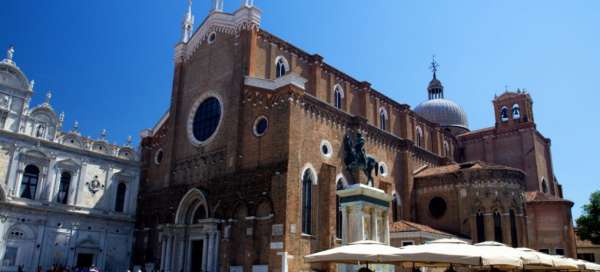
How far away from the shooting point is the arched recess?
27219mm

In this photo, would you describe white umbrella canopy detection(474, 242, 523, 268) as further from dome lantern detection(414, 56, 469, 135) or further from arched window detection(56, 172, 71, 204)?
dome lantern detection(414, 56, 469, 135)

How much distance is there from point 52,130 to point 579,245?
38998 millimetres

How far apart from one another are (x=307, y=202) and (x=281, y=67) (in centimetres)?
832

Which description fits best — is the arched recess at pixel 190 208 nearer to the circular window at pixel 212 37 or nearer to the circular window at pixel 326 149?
the circular window at pixel 326 149

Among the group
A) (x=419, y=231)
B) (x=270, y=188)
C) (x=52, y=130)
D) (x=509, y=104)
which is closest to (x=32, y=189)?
(x=52, y=130)

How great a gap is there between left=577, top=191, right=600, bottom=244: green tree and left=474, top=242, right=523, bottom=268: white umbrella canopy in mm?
26141

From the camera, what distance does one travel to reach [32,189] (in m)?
28.1

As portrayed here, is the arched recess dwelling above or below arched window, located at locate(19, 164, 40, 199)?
below

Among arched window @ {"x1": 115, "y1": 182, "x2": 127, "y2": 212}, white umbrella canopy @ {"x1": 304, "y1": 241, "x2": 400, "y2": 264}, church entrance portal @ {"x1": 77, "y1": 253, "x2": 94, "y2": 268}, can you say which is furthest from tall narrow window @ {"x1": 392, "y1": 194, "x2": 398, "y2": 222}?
white umbrella canopy @ {"x1": 304, "y1": 241, "x2": 400, "y2": 264}

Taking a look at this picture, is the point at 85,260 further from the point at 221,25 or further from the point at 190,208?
the point at 221,25

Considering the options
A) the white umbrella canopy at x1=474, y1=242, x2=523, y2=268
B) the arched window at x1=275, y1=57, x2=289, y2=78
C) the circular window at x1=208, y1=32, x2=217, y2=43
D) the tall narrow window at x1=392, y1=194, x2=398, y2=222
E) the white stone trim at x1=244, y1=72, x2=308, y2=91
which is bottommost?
the white umbrella canopy at x1=474, y1=242, x2=523, y2=268

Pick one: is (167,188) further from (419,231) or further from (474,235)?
(474,235)

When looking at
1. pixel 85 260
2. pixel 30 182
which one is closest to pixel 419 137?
pixel 85 260

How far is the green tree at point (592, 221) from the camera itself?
34.3 m
